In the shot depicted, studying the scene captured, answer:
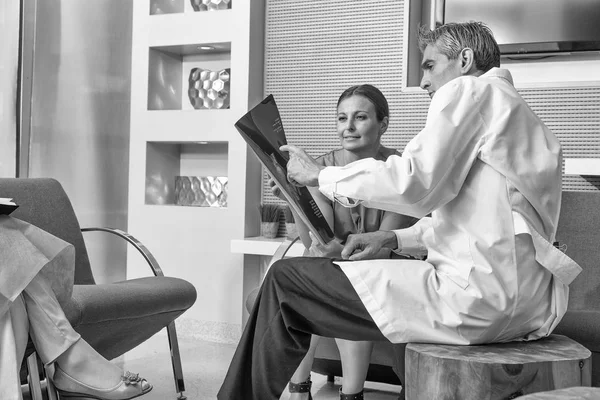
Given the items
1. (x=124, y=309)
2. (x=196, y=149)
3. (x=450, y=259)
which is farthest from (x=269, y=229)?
(x=450, y=259)

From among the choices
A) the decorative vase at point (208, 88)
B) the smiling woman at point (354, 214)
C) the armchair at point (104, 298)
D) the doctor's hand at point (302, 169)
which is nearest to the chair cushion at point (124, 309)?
the armchair at point (104, 298)

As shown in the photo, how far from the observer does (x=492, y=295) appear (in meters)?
A: 1.96

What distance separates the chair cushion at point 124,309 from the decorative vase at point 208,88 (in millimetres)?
1704

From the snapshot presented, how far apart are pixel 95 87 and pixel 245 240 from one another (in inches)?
57.4

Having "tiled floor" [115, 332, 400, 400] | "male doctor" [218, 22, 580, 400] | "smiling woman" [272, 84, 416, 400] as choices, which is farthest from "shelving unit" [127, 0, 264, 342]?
"male doctor" [218, 22, 580, 400]

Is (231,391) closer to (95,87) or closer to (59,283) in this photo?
(59,283)

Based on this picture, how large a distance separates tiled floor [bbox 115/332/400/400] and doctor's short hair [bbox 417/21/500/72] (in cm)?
174

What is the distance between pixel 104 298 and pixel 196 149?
2.14m

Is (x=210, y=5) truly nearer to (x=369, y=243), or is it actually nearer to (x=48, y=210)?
(x=48, y=210)

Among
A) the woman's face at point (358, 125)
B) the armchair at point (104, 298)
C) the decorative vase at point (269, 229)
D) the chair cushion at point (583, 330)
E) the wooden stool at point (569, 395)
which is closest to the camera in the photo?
the wooden stool at point (569, 395)

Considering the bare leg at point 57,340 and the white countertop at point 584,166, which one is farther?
the white countertop at point 584,166

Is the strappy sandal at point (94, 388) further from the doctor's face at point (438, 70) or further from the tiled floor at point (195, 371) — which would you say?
the doctor's face at point (438, 70)

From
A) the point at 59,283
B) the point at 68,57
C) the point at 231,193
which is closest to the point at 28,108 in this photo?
the point at 68,57

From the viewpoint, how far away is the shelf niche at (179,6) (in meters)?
4.75
